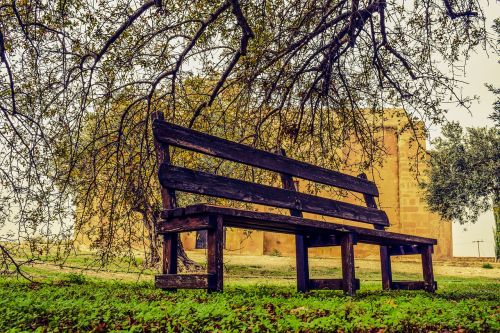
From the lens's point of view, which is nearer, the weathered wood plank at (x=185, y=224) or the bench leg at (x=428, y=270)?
the weathered wood plank at (x=185, y=224)

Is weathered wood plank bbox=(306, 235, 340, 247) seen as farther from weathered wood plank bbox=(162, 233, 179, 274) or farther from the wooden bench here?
weathered wood plank bbox=(162, 233, 179, 274)

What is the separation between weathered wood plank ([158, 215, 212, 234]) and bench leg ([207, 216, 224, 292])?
66 millimetres

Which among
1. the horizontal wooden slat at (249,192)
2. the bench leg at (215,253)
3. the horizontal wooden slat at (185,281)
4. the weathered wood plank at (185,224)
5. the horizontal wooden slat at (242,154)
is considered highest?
the horizontal wooden slat at (242,154)

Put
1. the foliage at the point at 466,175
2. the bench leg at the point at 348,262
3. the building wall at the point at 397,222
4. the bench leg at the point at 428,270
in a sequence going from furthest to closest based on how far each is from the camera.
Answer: the building wall at the point at 397,222
the foliage at the point at 466,175
the bench leg at the point at 428,270
the bench leg at the point at 348,262

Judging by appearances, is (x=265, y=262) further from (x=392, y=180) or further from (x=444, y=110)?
(x=444, y=110)

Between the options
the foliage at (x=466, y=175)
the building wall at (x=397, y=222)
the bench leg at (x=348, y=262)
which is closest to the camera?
the bench leg at (x=348, y=262)

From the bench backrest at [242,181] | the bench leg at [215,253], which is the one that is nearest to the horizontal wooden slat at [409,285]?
the bench backrest at [242,181]

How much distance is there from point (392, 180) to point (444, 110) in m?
17.0

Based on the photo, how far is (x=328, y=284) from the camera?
5.55 m

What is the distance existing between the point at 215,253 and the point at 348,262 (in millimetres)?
1662

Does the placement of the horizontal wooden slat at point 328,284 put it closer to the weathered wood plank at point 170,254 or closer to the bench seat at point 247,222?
the bench seat at point 247,222

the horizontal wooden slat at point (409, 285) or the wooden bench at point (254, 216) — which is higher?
the wooden bench at point (254, 216)

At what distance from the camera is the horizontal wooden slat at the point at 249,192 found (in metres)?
4.49

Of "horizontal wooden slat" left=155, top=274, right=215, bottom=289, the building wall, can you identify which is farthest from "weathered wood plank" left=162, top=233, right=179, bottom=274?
the building wall
